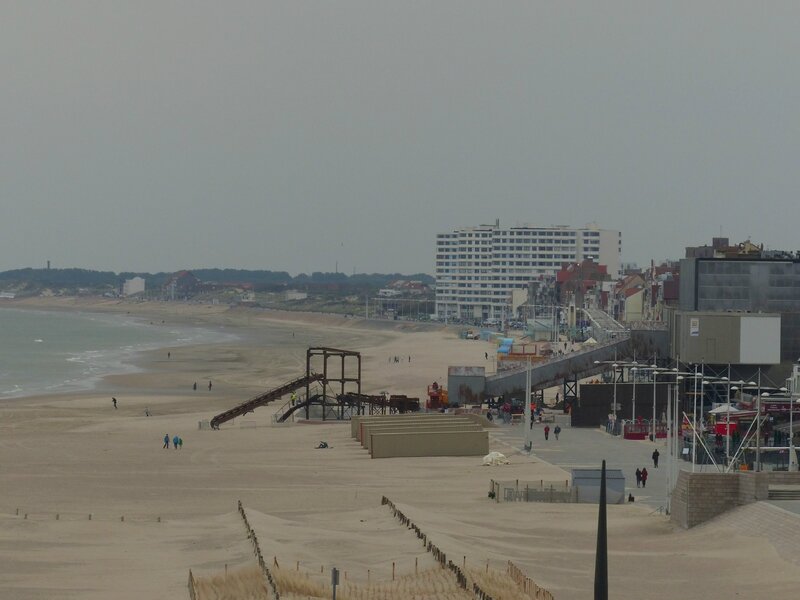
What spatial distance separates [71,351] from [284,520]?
10519 cm

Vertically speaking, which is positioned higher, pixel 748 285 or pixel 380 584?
pixel 748 285

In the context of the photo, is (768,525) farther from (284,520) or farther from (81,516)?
(81,516)

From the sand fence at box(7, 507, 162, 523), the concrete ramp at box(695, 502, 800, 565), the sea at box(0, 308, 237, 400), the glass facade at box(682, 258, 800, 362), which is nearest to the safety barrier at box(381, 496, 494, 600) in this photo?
the sand fence at box(7, 507, 162, 523)

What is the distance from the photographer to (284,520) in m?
32.2

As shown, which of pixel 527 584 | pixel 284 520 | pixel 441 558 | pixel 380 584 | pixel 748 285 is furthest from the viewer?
pixel 748 285

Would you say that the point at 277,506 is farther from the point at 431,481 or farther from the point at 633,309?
the point at 633,309

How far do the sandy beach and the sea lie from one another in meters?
29.9

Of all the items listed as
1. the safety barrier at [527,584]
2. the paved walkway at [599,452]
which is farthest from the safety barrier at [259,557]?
the paved walkway at [599,452]

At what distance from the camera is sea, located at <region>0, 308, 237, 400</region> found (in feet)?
304

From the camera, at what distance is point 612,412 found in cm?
5781

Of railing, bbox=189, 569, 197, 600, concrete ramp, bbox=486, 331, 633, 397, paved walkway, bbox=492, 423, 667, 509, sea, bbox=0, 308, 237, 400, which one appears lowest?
sea, bbox=0, 308, 237, 400

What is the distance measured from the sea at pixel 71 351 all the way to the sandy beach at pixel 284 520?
29.9 m

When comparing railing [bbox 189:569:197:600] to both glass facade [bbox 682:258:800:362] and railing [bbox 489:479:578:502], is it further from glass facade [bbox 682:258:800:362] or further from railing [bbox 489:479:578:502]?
glass facade [bbox 682:258:800:362]

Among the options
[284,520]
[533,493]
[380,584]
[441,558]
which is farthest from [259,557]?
[533,493]
